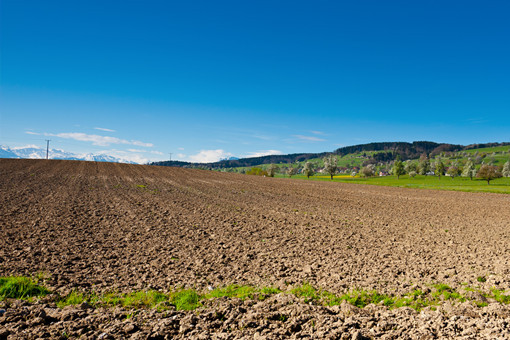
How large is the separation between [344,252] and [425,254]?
365 centimetres

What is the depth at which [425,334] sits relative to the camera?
5.51 m

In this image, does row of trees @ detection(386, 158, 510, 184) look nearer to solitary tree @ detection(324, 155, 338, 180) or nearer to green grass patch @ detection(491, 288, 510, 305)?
solitary tree @ detection(324, 155, 338, 180)

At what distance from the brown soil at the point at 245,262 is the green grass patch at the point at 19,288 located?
46cm

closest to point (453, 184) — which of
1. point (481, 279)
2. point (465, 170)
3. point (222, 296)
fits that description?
point (465, 170)

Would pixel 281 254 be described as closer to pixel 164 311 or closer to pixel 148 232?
pixel 164 311

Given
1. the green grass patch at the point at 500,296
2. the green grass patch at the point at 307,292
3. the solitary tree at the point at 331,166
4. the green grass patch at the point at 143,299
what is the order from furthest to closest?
the solitary tree at the point at 331,166
the green grass patch at the point at 307,292
the green grass patch at the point at 500,296
the green grass patch at the point at 143,299

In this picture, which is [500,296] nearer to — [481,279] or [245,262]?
[481,279]

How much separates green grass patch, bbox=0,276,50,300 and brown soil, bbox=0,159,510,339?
1.52 ft

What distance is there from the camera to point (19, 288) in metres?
7.45

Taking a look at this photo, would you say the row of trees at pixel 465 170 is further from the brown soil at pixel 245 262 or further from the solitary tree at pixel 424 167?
the brown soil at pixel 245 262

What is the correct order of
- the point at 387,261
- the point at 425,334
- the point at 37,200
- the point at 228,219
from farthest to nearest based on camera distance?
the point at 37,200 < the point at 228,219 < the point at 387,261 < the point at 425,334

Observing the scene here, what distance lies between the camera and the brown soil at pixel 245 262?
5.90 meters

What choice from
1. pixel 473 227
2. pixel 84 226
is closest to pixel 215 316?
pixel 84 226

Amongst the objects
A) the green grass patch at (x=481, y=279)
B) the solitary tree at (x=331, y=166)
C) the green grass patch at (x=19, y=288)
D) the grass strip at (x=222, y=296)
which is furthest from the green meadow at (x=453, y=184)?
the green grass patch at (x=19, y=288)
